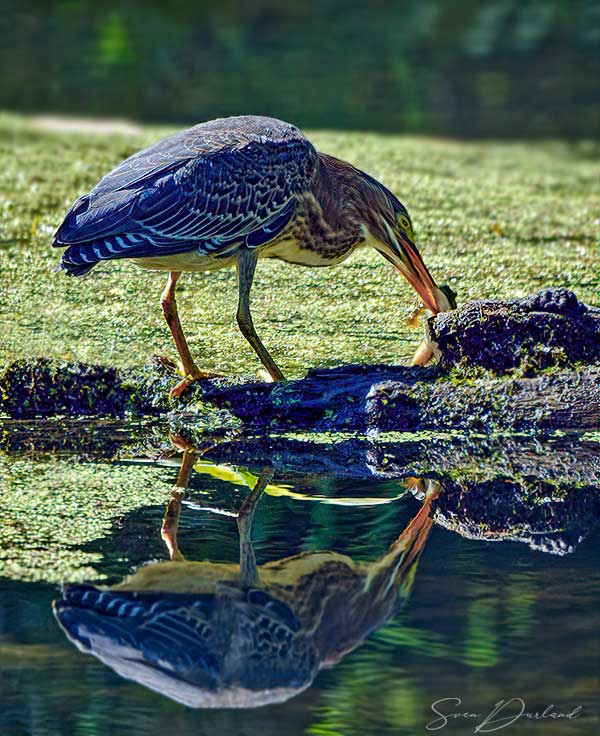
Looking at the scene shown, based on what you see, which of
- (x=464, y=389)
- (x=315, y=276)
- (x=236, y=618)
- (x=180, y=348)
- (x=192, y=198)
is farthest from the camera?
(x=315, y=276)

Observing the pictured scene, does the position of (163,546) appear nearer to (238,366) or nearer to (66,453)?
(66,453)

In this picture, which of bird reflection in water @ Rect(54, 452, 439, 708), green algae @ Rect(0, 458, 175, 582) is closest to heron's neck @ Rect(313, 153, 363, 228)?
green algae @ Rect(0, 458, 175, 582)

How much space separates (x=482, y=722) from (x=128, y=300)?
317 cm

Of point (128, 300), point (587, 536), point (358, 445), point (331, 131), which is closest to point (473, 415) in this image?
point (358, 445)

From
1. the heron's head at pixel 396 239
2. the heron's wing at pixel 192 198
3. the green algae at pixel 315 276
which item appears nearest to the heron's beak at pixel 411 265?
the heron's head at pixel 396 239

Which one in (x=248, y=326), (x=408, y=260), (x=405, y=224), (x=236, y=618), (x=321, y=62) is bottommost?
(x=236, y=618)

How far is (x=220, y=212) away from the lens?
455cm

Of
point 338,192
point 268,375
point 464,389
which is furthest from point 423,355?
point 338,192

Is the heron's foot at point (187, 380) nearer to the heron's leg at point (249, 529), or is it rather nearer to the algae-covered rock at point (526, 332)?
the heron's leg at point (249, 529)

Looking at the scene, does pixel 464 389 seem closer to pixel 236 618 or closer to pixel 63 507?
pixel 63 507

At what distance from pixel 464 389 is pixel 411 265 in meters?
0.85

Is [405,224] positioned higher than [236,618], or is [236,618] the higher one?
[405,224]

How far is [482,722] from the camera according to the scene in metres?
2.56

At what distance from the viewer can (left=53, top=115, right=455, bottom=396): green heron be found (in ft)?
→ 14.4
